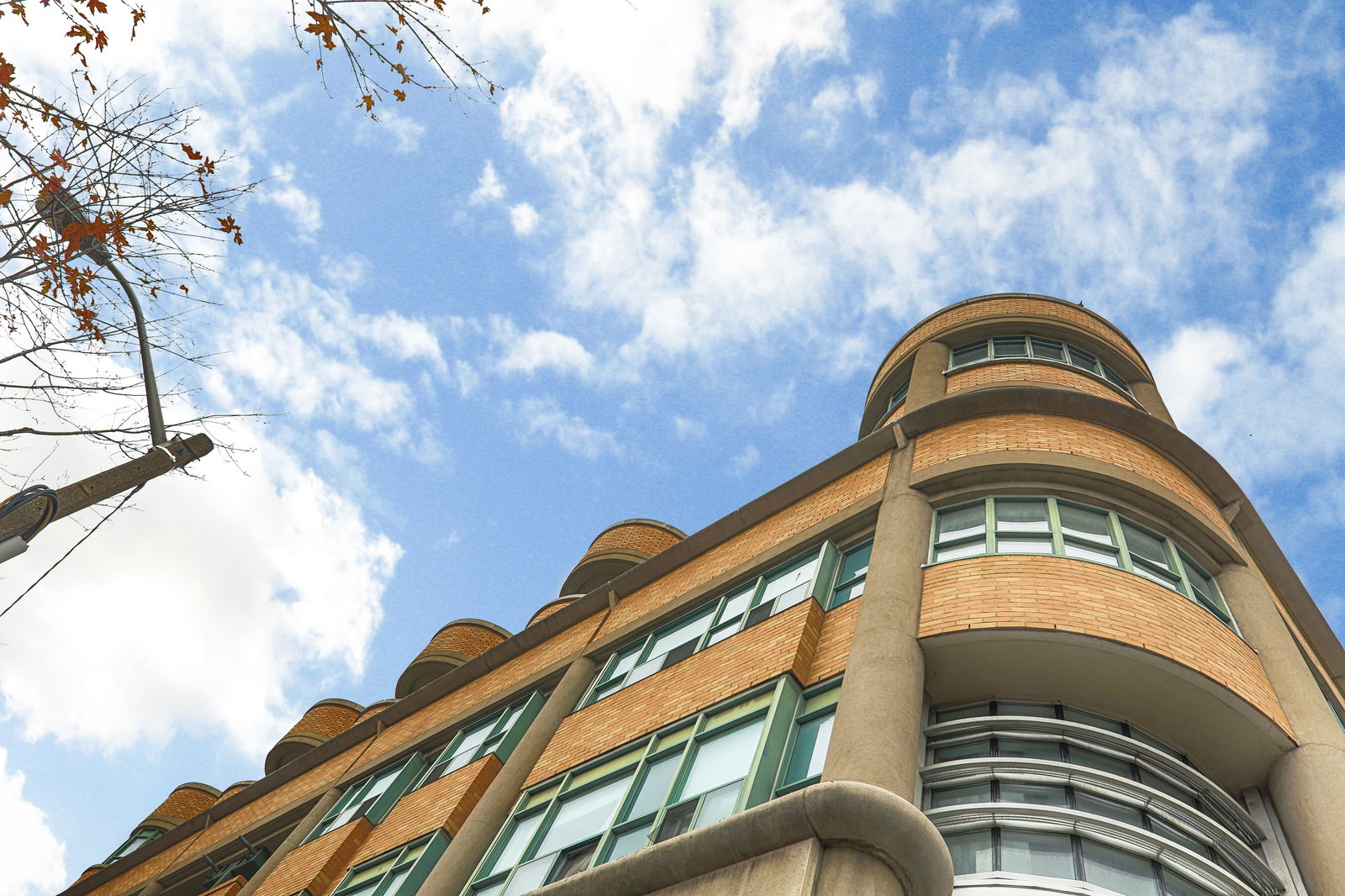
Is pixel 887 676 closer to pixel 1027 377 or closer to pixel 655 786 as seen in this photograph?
pixel 655 786

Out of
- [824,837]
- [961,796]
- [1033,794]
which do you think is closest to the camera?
[824,837]

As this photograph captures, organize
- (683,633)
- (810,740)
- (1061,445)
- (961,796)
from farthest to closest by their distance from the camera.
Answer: (683,633)
(1061,445)
(810,740)
(961,796)

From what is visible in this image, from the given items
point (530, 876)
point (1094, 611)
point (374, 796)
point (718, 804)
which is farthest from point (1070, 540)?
point (374, 796)

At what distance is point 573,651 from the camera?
59.7 ft

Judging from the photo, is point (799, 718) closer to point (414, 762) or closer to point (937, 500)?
point (937, 500)

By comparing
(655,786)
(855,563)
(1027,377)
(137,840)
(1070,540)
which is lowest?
(655,786)

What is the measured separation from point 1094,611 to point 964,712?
1.71 m

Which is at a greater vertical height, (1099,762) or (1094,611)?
(1094,611)

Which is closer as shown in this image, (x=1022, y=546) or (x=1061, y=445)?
(x=1022, y=546)

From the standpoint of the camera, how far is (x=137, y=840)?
123 feet

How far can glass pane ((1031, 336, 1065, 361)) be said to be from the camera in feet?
64.2

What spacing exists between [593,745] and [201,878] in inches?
627

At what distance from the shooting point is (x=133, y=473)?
782 cm

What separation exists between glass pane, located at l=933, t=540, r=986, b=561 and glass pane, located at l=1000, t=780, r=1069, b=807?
147 inches
